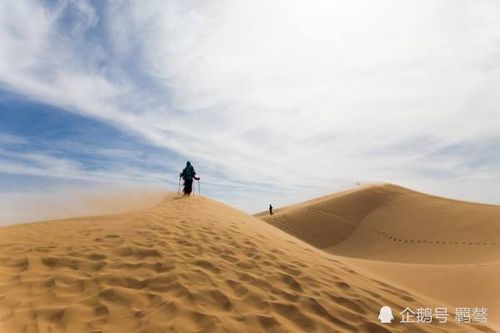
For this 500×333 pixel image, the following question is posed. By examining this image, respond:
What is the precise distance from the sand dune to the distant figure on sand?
705cm

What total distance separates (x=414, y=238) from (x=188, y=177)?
14093mm

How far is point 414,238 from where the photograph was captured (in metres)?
20.5

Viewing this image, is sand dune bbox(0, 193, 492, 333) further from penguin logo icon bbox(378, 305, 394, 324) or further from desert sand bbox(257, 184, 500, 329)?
desert sand bbox(257, 184, 500, 329)

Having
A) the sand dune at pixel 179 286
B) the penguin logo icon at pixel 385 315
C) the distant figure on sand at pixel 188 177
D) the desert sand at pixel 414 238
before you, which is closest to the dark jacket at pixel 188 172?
the distant figure on sand at pixel 188 177

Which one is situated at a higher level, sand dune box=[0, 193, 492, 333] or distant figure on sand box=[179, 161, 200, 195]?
distant figure on sand box=[179, 161, 200, 195]

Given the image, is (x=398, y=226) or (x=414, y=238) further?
(x=398, y=226)

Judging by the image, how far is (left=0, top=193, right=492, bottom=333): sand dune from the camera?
4590 mm

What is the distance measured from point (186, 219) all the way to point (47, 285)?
437 cm

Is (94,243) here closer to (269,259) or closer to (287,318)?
(269,259)

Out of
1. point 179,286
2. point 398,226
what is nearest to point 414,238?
point 398,226

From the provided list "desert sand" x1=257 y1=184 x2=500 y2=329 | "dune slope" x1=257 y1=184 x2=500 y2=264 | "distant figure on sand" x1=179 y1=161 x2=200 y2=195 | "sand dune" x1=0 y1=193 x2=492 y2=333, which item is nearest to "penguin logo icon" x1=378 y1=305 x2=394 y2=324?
"sand dune" x1=0 y1=193 x2=492 y2=333

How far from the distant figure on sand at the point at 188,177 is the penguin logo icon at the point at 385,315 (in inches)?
444

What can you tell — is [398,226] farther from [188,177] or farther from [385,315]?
[385,315]

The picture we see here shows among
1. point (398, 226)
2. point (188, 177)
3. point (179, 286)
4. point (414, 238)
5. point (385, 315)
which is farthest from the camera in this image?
point (398, 226)
